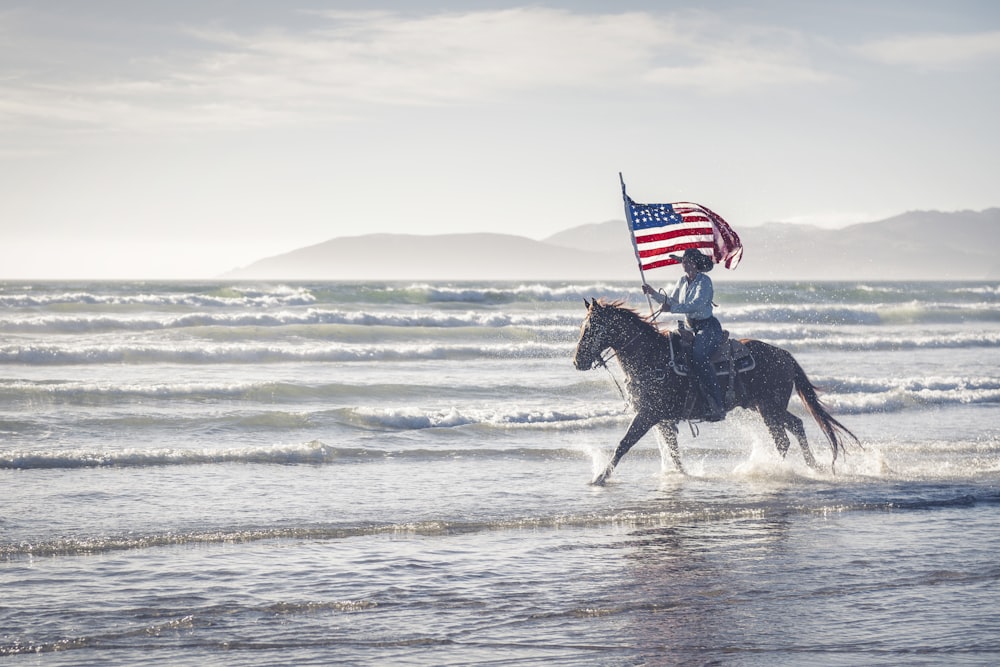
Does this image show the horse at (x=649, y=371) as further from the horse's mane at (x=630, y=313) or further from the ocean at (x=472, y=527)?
the ocean at (x=472, y=527)

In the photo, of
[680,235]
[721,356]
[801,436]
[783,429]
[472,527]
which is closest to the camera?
[472,527]

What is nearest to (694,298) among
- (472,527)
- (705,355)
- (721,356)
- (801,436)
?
(705,355)

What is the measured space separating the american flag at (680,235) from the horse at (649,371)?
81 cm

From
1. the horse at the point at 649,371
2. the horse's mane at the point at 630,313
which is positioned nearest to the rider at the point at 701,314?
the horse at the point at 649,371

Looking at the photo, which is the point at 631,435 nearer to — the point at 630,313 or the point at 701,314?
the point at 630,313

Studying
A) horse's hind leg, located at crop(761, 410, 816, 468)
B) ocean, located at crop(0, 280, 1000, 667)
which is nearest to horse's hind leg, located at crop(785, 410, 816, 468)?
horse's hind leg, located at crop(761, 410, 816, 468)

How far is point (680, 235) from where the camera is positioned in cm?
1295

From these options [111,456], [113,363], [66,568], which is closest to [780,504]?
[66,568]

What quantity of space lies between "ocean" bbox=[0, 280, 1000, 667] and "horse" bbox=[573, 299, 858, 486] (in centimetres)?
57

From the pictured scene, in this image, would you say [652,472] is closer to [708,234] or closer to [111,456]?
[708,234]

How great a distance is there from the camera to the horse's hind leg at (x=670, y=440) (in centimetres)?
1294

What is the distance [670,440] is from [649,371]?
3.31 ft

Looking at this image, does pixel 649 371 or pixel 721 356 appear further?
pixel 721 356

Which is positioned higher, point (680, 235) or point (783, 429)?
point (680, 235)
